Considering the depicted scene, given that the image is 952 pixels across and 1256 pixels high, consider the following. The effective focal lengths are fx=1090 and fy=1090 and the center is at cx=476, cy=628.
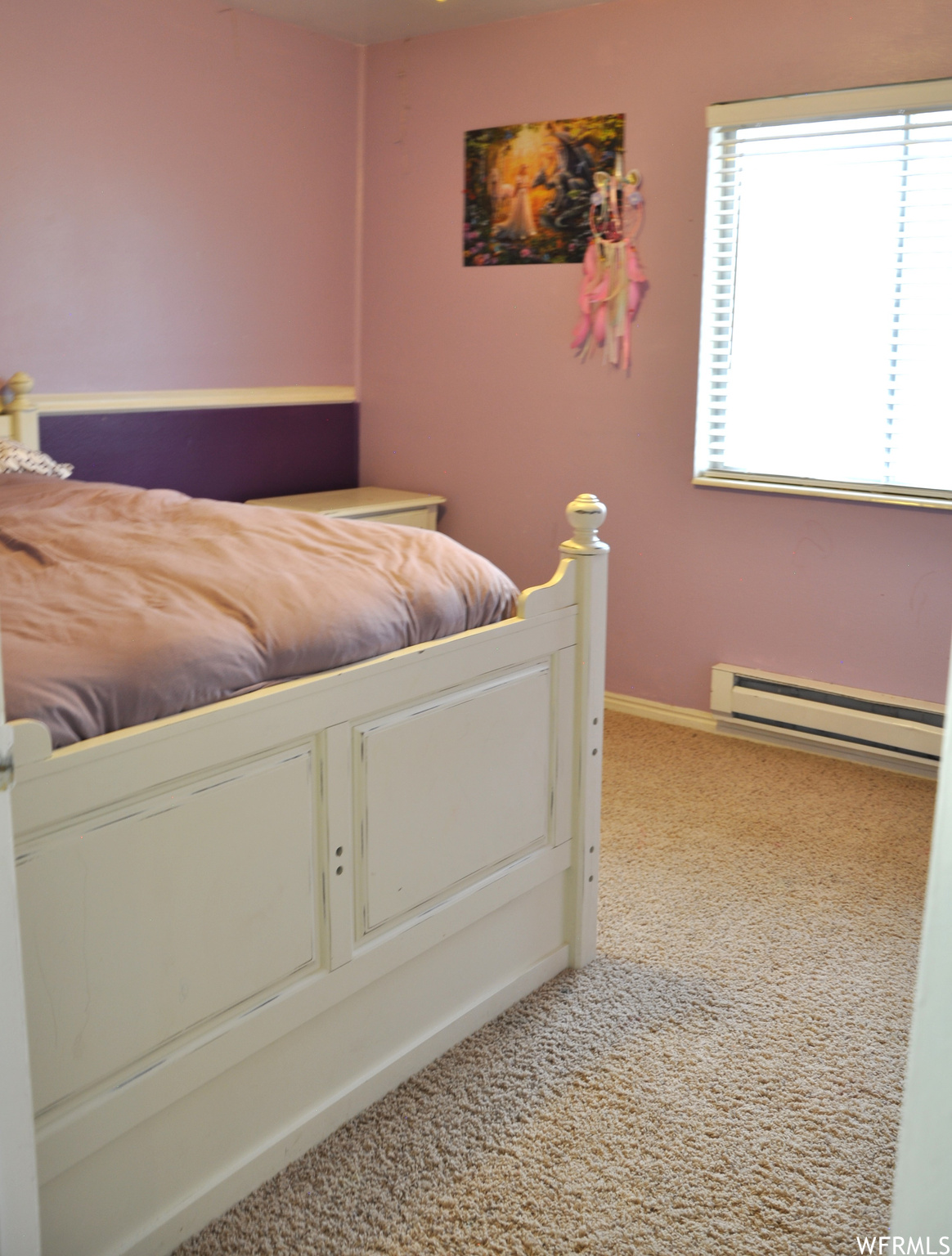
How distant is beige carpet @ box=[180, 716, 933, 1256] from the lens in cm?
149

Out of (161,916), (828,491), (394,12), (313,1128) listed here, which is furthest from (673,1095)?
(394,12)

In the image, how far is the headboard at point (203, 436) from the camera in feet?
10.5

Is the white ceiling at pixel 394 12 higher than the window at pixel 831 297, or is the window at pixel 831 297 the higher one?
the white ceiling at pixel 394 12

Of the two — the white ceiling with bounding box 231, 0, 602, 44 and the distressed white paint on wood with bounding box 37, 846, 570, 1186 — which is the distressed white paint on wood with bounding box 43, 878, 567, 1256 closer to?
the distressed white paint on wood with bounding box 37, 846, 570, 1186

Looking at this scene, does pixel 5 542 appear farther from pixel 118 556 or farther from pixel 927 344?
pixel 927 344

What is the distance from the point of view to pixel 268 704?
1438 mm

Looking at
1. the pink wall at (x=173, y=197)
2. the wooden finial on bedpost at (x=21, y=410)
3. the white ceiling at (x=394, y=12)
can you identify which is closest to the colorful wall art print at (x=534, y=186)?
the white ceiling at (x=394, y=12)

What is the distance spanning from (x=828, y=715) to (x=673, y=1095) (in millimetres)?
1677

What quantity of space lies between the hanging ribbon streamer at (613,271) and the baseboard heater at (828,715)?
1.08 meters

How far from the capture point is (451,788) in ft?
5.82

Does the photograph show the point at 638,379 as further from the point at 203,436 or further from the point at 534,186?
the point at 203,436

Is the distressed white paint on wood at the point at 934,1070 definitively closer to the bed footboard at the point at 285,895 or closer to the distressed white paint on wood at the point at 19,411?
the bed footboard at the point at 285,895

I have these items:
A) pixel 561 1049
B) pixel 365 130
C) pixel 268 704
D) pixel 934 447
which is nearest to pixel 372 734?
pixel 268 704

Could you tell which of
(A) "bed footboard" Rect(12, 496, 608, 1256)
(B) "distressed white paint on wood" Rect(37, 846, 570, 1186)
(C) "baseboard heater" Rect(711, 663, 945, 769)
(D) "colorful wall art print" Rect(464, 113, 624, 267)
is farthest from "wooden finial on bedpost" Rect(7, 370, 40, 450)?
(C) "baseboard heater" Rect(711, 663, 945, 769)
